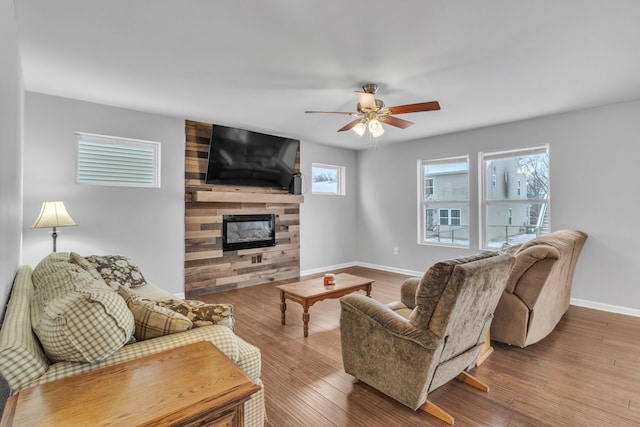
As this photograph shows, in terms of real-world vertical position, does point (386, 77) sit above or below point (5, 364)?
above

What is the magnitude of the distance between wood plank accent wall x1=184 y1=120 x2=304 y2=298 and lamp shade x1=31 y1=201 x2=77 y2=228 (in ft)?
4.75

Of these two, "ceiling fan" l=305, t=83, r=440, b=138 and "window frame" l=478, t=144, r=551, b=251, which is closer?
"ceiling fan" l=305, t=83, r=440, b=138

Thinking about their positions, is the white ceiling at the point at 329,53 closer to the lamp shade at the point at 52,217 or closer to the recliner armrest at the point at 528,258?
the lamp shade at the point at 52,217

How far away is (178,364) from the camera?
1.10 metres

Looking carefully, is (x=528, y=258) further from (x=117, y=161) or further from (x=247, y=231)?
(x=117, y=161)

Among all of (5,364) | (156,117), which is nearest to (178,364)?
(5,364)

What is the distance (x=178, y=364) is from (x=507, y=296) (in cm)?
254

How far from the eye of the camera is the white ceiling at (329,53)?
6.45 feet

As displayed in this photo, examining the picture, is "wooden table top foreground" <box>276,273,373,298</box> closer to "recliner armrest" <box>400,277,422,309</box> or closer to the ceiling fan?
"recliner armrest" <box>400,277,422,309</box>

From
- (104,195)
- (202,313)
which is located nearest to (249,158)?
(104,195)

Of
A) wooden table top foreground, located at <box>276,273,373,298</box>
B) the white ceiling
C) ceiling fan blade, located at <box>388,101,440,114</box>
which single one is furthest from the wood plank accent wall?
ceiling fan blade, located at <box>388,101,440,114</box>

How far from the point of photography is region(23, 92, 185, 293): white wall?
3.29 metres

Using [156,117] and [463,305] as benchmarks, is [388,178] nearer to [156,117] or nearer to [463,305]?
[156,117]

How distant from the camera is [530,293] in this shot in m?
2.52
